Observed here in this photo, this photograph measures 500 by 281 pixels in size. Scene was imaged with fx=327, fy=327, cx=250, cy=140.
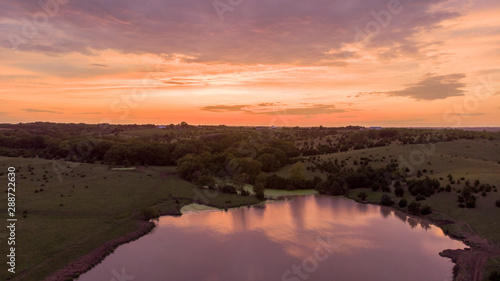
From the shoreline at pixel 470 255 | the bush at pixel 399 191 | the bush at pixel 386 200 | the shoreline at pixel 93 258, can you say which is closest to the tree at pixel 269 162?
the bush at pixel 386 200

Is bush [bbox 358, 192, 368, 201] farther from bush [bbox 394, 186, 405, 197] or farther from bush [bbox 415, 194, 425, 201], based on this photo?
bush [bbox 415, 194, 425, 201]

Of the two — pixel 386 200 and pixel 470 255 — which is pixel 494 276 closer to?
pixel 470 255

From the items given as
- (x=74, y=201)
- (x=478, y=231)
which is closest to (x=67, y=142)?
(x=74, y=201)

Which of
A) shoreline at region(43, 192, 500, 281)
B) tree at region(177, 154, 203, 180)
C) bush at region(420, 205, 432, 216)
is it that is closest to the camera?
shoreline at region(43, 192, 500, 281)

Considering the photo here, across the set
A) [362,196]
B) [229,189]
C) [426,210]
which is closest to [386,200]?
[362,196]

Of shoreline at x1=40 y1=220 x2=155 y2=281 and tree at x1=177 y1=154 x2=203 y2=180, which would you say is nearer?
shoreline at x1=40 y1=220 x2=155 y2=281

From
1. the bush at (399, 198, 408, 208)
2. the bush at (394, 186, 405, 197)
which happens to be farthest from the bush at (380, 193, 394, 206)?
the bush at (394, 186, 405, 197)
